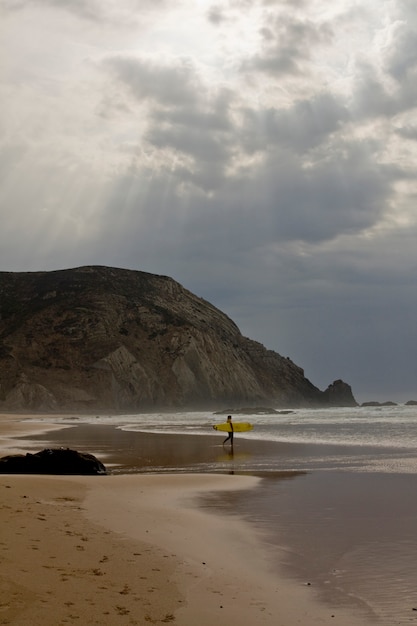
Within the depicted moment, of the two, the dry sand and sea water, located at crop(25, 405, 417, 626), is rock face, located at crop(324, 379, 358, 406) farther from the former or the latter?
the dry sand

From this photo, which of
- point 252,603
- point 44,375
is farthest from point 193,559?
point 44,375

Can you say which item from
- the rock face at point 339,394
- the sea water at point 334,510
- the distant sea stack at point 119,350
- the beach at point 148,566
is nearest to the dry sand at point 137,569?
the beach at point 148,566

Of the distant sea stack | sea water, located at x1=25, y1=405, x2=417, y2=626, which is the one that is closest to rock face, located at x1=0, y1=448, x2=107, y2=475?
sea water, located at x1=25, y1=405, x2=417, y2=626

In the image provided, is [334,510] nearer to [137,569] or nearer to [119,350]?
[137,569]

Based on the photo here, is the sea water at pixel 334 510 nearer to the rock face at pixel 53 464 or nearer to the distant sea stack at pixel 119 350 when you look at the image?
the rock face at pixel 53 464

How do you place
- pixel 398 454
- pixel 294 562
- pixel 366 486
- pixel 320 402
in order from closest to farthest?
pixel 294 562, pixel 366 486, pixel 398 454, pixel 320 402

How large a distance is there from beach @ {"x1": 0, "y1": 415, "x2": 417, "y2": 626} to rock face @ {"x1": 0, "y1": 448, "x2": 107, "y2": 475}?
→ 4.45 meters

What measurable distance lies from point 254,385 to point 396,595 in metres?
117

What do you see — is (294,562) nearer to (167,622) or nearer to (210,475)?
(167,622)

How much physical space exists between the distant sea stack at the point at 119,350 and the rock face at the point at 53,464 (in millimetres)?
81056

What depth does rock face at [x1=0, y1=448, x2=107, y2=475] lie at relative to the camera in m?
18.3

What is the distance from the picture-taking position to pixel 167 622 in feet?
20.2

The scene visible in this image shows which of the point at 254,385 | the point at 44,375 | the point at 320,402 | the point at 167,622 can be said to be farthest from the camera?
the point at 320,402

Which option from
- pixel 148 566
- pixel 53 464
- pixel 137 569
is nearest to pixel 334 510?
pixel 148 566
